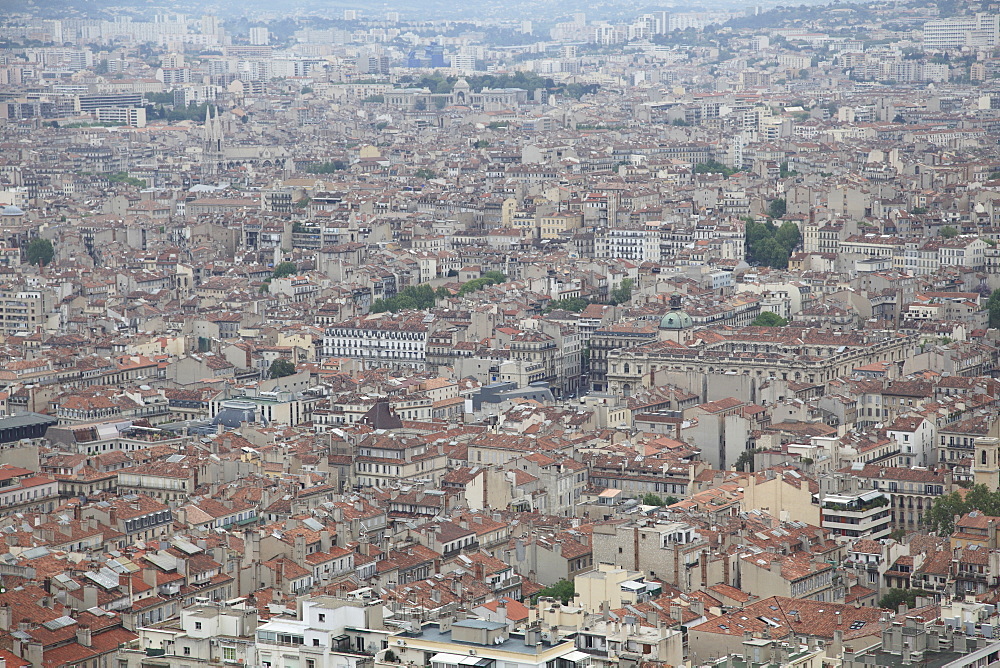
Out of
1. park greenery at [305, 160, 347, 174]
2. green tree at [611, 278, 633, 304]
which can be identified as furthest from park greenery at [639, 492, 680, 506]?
park greenery at [305, 160, 347, 174]

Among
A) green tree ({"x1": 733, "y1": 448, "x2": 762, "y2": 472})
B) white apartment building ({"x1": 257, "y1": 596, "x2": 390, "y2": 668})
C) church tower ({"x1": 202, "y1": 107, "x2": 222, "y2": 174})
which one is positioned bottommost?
church tower ({"x1": 202, "y1": 107, "x2": 222, "y2": 174})

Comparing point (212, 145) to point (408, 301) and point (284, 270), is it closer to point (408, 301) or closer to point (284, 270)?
point (284, 270)

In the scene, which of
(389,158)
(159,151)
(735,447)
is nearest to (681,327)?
(735,447)

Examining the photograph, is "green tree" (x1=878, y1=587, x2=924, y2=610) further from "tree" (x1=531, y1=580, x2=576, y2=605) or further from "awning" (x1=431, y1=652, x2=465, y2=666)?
"awning" (x1=431, y1=652, x2=465, y2=666)

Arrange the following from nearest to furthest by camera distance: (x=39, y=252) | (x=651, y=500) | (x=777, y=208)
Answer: (x=651, y=500) → (x=39, y=252) → (x=777, y=208)

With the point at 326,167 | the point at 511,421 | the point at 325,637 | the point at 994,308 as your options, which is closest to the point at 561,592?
the point at 325,637

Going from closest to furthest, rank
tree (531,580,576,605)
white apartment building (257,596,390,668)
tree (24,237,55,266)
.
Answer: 1. white apartment building (257,596,390,668)
2. tree (531,580,576,605)
3. tree (24,237,55,266)

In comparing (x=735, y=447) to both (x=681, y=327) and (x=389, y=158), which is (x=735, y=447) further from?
(x=389, y=158)
